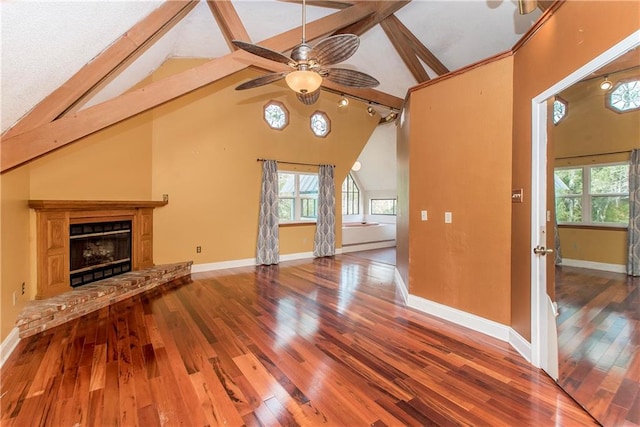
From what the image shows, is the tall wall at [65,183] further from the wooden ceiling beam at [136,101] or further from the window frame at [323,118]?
the window frame at [323,118]

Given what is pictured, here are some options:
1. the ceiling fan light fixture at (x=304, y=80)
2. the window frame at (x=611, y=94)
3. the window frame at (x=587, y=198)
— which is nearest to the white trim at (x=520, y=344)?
the window frame at (x=611, y=94)

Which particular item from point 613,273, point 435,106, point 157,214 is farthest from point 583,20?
point 157,214

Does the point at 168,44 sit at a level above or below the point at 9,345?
above

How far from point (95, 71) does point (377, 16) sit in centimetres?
330

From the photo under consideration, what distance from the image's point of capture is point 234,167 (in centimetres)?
570

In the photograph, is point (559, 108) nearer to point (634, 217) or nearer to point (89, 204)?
point (634, 217)

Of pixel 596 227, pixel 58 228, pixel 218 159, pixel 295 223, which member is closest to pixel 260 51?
pixel 58 228

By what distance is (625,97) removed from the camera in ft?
12.0

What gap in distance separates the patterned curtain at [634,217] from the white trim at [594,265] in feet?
0.46

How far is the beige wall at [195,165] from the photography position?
11.9ft

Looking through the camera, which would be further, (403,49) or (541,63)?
(403,49)

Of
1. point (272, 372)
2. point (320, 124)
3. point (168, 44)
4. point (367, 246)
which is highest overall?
point (168, 44)

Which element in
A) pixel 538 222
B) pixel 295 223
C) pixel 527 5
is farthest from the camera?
pixel 295 223

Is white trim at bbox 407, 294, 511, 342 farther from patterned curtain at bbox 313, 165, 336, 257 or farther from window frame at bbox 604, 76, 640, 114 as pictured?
patterned curtain at bbox 313, 165, 336, 257
